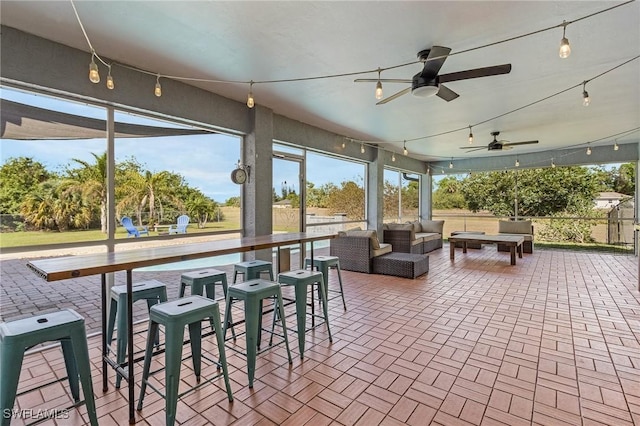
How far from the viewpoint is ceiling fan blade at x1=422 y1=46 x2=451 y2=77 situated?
265 cm

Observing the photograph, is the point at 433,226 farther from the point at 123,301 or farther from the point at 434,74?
the point at 123,301

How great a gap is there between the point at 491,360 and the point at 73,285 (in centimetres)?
455

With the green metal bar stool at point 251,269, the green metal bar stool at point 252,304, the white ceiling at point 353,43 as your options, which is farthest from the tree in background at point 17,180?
the green metal bar stool at point 252,304

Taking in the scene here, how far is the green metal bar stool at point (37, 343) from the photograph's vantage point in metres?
1.58

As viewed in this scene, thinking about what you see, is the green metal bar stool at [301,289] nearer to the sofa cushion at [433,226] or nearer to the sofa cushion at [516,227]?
the sofa cushion at [433,226]

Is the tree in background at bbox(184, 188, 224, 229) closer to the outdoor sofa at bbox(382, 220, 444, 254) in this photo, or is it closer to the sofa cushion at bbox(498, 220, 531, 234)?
the outdoor sofa at bbox(382, 220, 444, 254)

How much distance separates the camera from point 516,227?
27.2 feet

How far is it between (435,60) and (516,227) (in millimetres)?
7125

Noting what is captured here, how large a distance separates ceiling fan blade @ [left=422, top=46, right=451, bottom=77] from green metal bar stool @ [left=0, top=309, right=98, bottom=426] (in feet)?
10.6

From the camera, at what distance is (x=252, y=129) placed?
483 cm

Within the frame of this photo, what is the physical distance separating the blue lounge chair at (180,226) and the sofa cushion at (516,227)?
7964 millimetres

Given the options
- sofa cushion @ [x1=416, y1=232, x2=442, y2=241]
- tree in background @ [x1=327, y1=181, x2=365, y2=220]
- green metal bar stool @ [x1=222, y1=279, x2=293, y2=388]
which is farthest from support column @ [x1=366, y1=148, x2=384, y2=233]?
green metal bar stool @ [x1=222, y1=279, x2=293, y2=388]

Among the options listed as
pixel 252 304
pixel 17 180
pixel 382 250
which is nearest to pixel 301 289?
pixel 252 304

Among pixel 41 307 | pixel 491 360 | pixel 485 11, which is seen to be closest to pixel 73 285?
pixel 41 307
